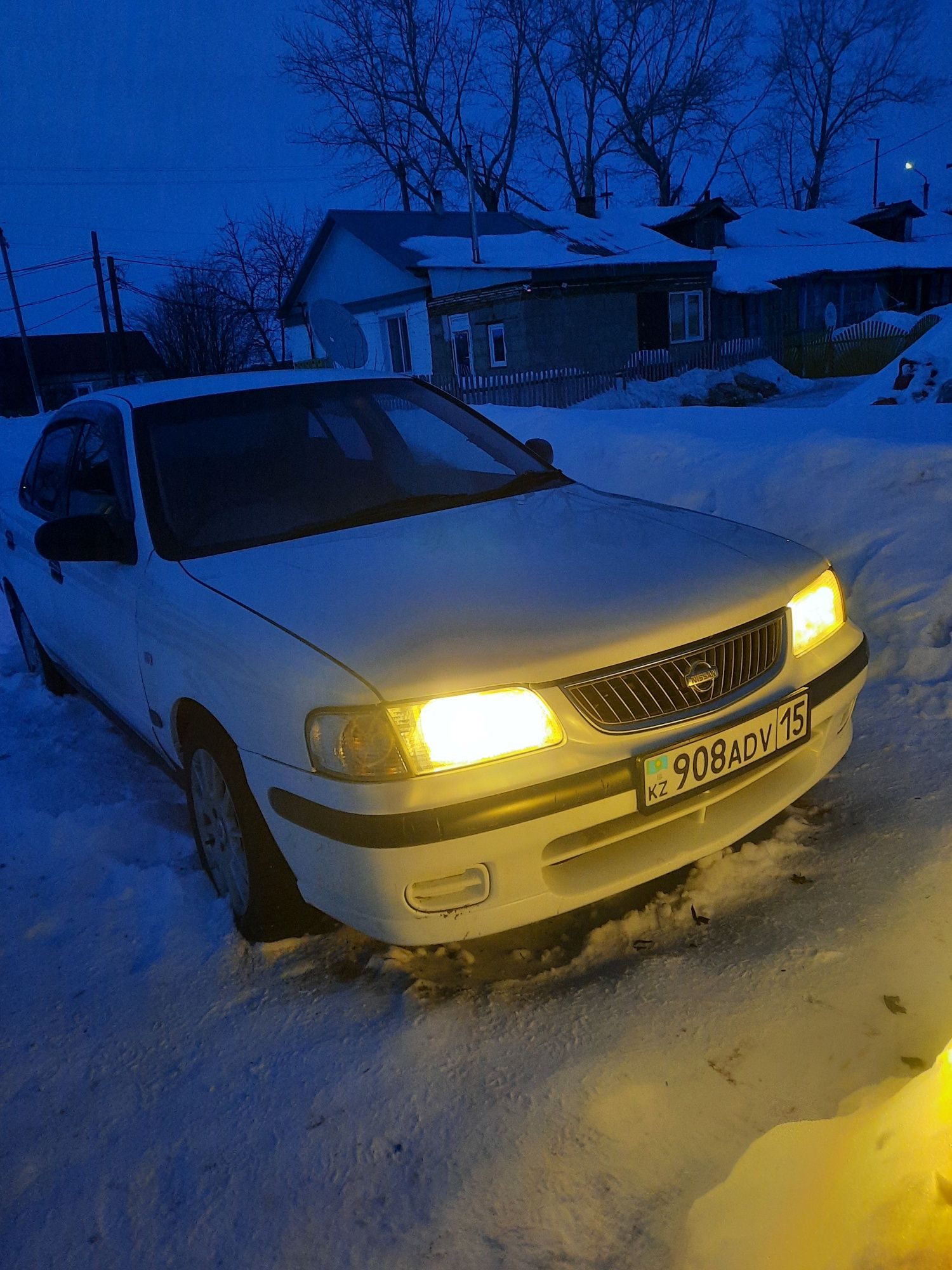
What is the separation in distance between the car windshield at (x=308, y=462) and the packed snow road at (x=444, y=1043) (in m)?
1.14

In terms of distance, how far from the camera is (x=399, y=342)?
1100 inches

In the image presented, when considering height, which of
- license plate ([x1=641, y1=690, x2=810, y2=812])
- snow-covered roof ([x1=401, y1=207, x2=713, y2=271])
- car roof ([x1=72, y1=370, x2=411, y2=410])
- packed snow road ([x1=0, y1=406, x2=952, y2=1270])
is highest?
snow-covered roof ([x1=401, y1=207, x2=713, y2=271])

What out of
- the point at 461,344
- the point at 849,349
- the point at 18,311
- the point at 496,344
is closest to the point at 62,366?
the point at 18,311

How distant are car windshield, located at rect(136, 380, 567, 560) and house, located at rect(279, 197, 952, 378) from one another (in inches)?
818

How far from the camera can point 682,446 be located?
20.5 ft

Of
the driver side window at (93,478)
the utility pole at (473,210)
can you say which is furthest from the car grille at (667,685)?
the utility pole at (473,210)

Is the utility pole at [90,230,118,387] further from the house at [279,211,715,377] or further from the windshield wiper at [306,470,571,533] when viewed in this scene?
the windshield wiper at [306,470,571,533]

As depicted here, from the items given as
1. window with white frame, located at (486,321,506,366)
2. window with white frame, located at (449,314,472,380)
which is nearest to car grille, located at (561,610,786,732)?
window with white frame, located at (486,321,506,366)

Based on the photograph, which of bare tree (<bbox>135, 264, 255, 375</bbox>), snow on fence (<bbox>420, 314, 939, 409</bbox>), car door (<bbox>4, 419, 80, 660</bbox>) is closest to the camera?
car door (<bbox>4, 419, 80, 660</bbox>)

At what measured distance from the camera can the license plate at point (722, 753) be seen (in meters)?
2.12

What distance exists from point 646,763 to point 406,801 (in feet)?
1.84

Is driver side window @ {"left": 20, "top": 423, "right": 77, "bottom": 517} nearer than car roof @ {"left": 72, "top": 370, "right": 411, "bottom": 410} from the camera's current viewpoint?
No

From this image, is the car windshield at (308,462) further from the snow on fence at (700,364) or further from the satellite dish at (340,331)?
the snow on fence at (700,364)

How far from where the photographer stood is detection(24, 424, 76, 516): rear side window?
3.87 metres
